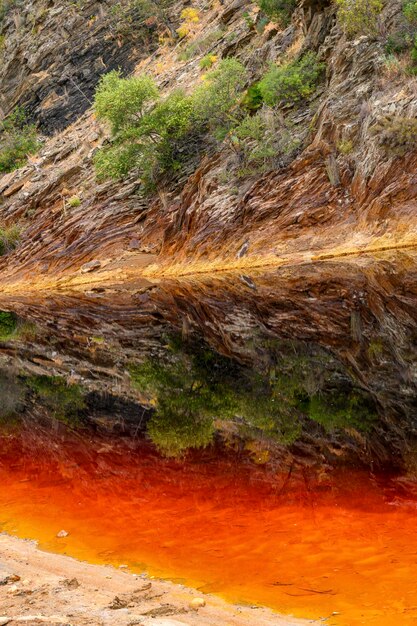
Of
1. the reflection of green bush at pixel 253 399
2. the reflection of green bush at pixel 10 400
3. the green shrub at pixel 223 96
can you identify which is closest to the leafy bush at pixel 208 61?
the green shrub at pixel 223 96

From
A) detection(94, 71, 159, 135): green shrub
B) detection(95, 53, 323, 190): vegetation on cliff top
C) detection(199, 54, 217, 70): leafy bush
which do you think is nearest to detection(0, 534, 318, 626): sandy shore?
detection(95, 53, 323, 190): vegetation on cliff top

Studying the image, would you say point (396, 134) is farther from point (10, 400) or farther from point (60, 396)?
point (10, 400)

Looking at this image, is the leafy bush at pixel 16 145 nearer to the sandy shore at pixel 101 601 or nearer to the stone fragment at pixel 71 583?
the sandy shore at pixel 101 601

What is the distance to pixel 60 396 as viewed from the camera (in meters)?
17.5

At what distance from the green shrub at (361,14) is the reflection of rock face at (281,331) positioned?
50.3 ft

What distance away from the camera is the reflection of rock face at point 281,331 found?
38.9ft

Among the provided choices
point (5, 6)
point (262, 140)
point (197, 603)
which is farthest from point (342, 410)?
point (5, 6)

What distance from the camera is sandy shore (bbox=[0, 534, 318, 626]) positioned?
17.3 ft

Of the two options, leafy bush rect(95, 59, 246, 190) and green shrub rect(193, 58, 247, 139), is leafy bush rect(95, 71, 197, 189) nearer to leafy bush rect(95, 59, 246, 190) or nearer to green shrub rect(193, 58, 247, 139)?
leafy bush rect(95, 59, 246, 190)

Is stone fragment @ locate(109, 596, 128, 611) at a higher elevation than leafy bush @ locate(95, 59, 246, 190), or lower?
higher

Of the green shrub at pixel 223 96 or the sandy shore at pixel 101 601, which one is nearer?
the sandy shore at pixel 101 601

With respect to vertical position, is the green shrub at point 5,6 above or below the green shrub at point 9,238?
above

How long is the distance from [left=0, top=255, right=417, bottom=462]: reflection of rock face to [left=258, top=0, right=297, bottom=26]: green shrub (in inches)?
872

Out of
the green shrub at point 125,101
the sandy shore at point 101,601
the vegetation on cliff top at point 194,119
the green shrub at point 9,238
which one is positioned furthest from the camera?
the green shrub at point 9,238
